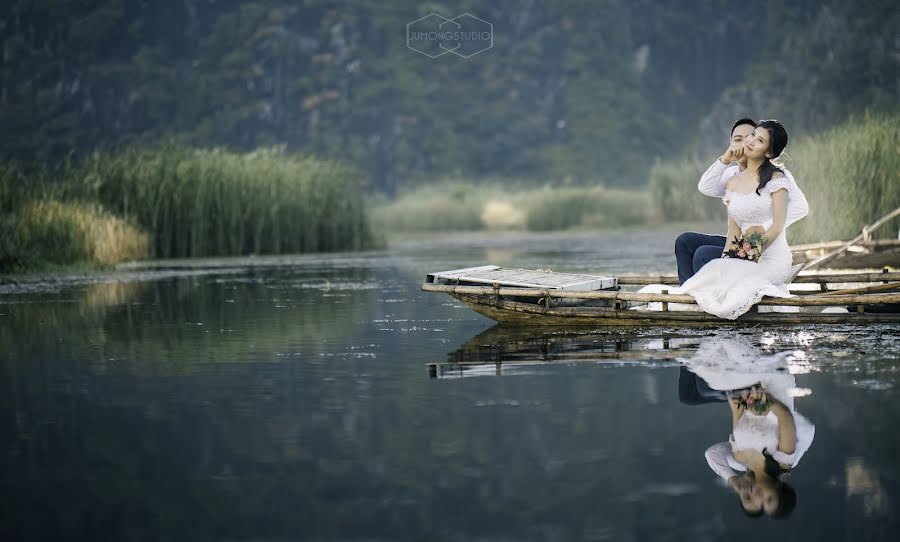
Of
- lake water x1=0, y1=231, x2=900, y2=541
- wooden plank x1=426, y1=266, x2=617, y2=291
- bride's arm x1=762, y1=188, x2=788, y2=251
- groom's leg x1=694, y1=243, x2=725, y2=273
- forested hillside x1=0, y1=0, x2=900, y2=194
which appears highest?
forested hillside x1=0, y1=0, x2=900, y2=194

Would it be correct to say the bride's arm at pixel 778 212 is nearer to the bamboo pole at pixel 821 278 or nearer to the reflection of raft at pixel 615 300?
the reflection of raft at pixel 615 300

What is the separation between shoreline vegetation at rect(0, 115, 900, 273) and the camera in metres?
17.7

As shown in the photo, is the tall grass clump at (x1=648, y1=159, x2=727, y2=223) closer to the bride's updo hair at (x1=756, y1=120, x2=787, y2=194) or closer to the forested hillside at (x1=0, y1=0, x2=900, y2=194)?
the bride's updo hair at (x1=756, y1=120, x2=787, y2=194)

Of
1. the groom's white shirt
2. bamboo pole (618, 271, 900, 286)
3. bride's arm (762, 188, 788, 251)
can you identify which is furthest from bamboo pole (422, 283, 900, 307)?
bamboo pole (618, 271, 900, 286)

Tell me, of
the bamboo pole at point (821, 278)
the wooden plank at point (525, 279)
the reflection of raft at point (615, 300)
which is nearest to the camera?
the reflection of raft at point (615, 300)

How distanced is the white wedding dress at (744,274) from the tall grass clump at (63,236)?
11329mm

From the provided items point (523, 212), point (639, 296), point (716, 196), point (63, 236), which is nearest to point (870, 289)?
point (716, 196)

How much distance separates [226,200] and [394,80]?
4414 centimetres

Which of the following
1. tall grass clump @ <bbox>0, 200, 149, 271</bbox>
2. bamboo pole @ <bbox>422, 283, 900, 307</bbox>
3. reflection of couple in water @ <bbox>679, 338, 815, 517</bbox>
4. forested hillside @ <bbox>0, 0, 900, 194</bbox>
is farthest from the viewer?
forested hillside @ <bbox>0, 0, 900, 194</bbox>

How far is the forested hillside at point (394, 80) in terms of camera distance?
6412 cm

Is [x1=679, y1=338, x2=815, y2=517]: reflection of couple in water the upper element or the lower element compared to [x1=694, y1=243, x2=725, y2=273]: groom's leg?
lower

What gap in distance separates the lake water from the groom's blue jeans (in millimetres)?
828

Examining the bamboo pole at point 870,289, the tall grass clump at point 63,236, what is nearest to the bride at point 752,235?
the bamboo pole at point 870,289

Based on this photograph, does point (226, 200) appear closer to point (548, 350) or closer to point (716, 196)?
→ point (716, 196)
